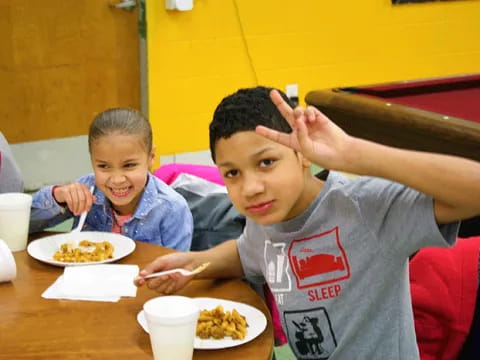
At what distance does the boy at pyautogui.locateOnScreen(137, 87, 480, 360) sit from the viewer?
151cm

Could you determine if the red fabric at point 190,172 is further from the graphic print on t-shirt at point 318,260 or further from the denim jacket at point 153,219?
the graphic print on t-shirt at point 318,260

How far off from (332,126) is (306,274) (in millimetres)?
413

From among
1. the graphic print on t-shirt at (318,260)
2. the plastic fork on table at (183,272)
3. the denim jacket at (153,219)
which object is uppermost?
the graphic print on t-shirt at (318,260)

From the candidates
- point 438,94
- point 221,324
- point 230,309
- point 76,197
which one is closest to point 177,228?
point 76,197

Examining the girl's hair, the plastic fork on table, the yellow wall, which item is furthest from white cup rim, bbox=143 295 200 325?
the yellow wall

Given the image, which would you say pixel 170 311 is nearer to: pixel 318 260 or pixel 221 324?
pixel 221 324

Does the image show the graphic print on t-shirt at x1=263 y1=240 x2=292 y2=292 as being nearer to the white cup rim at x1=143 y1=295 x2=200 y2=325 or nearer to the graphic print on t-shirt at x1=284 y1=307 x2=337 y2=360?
the graphic print on t-shirt at x1=284 y1=307 x2=337 y2=360

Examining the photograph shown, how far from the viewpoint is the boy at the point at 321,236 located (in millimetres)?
1512

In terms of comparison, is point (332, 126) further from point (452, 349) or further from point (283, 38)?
point (283, 38)

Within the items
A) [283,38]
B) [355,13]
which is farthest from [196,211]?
[355,13]

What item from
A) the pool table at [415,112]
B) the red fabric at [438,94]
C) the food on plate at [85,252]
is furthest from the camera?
the red fabric at [438,94]

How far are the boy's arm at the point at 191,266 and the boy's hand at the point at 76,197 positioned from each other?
16.4 inches

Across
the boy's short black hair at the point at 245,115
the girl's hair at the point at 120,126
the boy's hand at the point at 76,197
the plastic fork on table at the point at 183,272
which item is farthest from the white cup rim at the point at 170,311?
the girl's hair at the point at 120,126

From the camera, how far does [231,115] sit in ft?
5.45
